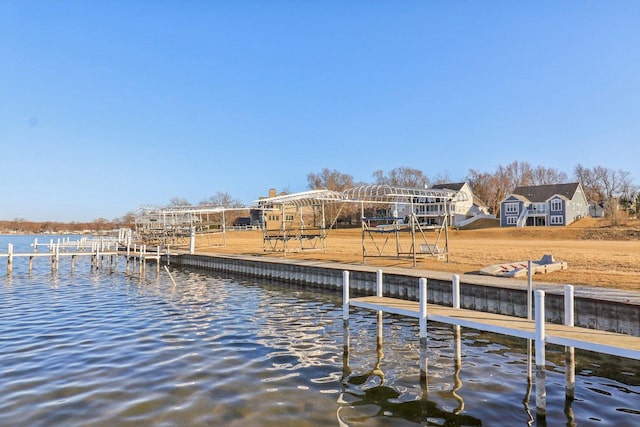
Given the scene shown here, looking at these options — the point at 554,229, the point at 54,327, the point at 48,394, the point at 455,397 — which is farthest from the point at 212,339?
the point at 554,229

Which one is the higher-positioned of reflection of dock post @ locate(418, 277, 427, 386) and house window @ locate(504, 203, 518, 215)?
house window @ locate(504, 203, 518, 215)

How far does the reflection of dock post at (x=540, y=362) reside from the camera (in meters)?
6.19

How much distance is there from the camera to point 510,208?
2616 inches

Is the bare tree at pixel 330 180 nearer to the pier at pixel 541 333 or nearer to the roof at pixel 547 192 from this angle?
the roof at pixel 547 192

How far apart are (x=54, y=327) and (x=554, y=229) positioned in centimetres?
5443

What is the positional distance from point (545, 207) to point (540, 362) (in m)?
66.7

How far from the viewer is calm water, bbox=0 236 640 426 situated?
6.47 meters

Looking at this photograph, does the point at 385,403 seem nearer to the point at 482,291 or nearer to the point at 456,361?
the point at 456,361

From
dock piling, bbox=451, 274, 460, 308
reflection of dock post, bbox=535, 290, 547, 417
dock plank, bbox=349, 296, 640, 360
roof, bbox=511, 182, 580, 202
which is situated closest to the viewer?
dock plank, bbox=349, 296, 640, 360

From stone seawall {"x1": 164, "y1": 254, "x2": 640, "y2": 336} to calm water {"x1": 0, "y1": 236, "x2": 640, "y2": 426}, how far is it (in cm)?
107

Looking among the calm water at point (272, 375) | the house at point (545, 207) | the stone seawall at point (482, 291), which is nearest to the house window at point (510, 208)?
the house at point (545, 207)

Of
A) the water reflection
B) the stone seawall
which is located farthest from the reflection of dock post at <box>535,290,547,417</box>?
the stone seawall

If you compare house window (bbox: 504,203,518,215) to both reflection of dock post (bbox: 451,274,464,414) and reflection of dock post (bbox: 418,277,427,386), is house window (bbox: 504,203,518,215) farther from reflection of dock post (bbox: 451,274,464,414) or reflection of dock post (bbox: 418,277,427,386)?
reflection of dock post (bbox: 418,277,427,386)

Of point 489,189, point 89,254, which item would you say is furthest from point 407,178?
point 89,254
